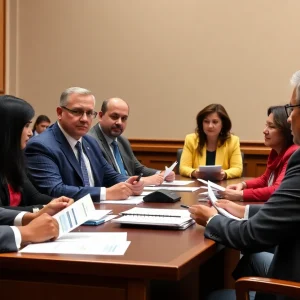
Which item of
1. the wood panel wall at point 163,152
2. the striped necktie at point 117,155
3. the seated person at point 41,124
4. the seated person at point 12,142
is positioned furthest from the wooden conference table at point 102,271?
the seated person at point 41,124

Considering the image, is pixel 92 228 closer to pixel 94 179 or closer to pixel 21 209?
pixel 21 209

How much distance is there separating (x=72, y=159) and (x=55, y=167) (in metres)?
0.16

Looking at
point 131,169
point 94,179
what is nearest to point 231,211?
point 94,179

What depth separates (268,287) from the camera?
1.79 metres

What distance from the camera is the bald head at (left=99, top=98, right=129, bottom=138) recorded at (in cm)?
458

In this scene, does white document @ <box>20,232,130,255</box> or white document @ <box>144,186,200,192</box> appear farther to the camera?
white document @ <box>144,186,200,192</box>

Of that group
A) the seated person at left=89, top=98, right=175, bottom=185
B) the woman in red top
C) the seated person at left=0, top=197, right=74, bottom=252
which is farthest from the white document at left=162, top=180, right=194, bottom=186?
the seated person at left=0, top=197, right=74, bottom=252

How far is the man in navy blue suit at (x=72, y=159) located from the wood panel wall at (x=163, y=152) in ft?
10.4

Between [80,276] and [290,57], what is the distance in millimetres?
5372

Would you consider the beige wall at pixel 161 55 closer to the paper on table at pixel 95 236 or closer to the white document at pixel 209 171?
the white document at pixel 209 171

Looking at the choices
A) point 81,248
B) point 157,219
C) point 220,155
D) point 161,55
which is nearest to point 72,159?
point 157,219

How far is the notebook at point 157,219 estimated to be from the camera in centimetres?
236

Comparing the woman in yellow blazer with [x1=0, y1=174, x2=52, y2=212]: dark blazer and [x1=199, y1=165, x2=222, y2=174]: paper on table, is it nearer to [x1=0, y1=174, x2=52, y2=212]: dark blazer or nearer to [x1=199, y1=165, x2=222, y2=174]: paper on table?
[x1=199, y1=165, x2=222, y2=174]: paper on table

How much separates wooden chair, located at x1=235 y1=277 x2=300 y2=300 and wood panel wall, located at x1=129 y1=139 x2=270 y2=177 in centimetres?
487
